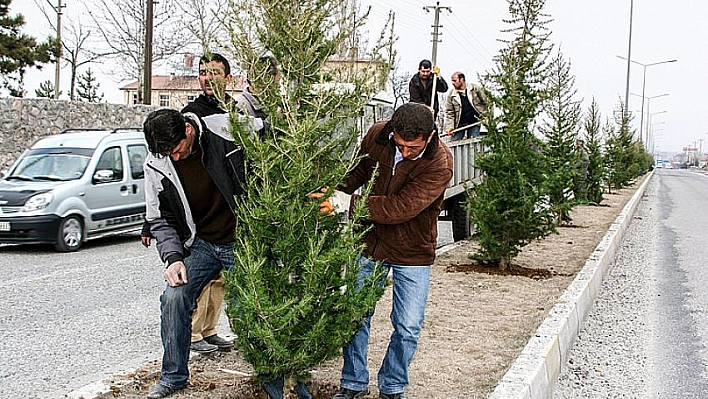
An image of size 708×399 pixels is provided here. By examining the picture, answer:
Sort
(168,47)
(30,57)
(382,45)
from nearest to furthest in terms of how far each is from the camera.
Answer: (382,45)
(30,57)
(168,47)

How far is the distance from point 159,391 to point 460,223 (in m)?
9.48

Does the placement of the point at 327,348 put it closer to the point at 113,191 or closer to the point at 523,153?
the point at 523,153

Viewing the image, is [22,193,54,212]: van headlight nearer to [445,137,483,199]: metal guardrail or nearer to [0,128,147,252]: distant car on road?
[0,128,147,252]: distant car on road

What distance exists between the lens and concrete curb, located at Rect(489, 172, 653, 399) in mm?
5031

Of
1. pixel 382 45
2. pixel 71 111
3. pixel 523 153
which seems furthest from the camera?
pixel 71 111

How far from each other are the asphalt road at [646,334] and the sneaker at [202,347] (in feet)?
8.48

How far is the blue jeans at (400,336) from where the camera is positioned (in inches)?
189

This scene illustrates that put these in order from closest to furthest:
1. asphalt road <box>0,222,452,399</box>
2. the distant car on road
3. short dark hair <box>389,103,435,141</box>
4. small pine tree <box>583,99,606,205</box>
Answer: short dark hair <box>389,103,435,141</box>, asphalt road <box>0,222,452,399</box>, the distant car on road, small pine tree <box>583,99,606,205</box>

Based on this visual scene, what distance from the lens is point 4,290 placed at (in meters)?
9.20

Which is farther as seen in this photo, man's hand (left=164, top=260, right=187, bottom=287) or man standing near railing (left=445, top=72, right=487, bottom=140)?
man standing near railing (left=445, top=72, right=487, bottom=140)

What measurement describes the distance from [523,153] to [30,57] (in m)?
21.8

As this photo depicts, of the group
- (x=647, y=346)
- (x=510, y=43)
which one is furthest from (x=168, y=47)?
(x=647, y=346)

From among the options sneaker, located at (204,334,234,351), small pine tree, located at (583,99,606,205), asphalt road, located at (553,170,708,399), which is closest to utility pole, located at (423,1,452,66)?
small pine tree, located at (583,99,606,205)

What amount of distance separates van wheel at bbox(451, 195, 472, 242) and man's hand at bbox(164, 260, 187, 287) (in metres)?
9.07
